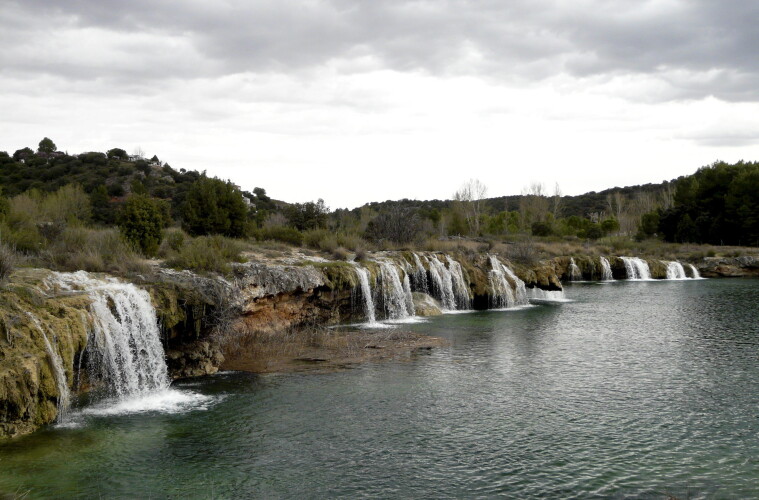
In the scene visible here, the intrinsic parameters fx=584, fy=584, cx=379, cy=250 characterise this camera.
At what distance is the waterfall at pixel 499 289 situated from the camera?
31.3 meters

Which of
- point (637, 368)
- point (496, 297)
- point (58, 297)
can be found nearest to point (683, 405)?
point (637, 368)

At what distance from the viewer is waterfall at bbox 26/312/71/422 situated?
11.5m

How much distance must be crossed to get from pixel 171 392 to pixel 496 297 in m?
20.7

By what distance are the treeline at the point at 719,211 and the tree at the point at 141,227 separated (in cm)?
6560

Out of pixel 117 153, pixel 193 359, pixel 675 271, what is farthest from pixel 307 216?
pixel 117 153

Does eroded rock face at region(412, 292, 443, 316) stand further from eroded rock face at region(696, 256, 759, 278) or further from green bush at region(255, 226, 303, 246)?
eroded rock face at region(696, 256, 759, 278)

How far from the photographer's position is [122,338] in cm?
1365

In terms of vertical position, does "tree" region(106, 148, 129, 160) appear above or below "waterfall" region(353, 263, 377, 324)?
above

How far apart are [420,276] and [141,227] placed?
13.6 m

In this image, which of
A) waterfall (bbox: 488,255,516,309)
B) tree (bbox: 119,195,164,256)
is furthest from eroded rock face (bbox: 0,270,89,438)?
waterfall (bbox: 488,255,516,309)

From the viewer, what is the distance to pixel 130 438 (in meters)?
10.9

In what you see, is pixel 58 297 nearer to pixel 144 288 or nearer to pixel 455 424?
pixel 144 288

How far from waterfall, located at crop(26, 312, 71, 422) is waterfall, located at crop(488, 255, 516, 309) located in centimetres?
2297

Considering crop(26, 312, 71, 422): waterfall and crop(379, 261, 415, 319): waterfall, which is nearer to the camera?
crop(26, 312, 71, 422): waterfall
